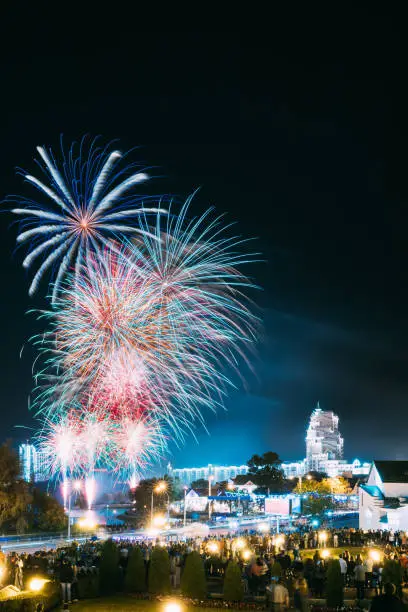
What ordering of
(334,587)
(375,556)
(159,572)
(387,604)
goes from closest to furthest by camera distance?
(387,604) < (334,587) < (159,572) < (375,556)

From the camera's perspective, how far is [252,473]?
139750 millimetres

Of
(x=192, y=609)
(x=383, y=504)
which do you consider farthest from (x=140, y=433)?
(x=383, y=504)

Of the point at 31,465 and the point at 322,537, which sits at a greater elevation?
the point at 31,465

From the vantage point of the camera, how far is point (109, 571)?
22703 millimetres

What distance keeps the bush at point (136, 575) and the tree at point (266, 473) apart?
10756cm

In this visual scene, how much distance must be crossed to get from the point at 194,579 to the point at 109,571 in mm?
3089

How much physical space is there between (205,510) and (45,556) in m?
80.8

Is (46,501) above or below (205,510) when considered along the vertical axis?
above

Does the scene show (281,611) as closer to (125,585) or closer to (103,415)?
(125,585)

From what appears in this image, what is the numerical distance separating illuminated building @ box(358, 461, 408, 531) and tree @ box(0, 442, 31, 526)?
3013 cm

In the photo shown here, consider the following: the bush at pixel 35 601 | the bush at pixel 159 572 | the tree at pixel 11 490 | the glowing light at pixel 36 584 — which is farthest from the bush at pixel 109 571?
the tree at pixel 11 490

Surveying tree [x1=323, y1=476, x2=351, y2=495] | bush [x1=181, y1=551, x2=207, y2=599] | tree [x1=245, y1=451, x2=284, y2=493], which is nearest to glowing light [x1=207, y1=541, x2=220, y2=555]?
bush [x1=181, y1=551, x2=207, y2=599]

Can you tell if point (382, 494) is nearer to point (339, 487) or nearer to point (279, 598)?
point (279, 598)

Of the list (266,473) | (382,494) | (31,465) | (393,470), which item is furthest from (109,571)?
(266,473)
